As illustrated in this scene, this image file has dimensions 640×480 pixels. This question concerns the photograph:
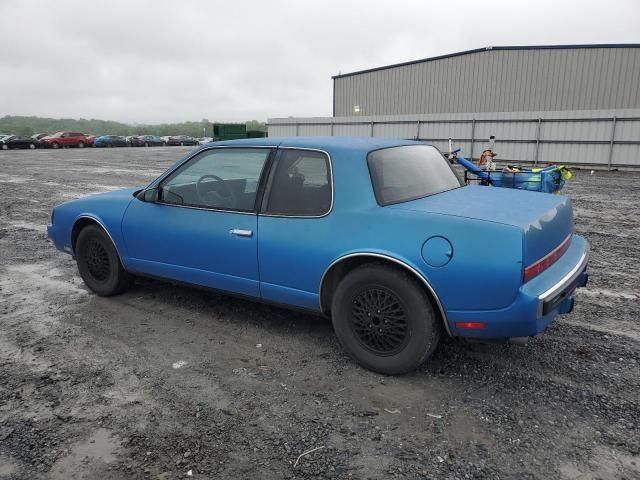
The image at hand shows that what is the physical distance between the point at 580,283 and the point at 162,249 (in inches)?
132

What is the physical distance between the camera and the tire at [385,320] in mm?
3125

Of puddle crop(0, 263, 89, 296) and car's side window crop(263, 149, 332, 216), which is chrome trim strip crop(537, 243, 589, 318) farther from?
puddle crop(0, 263, 89, 296)

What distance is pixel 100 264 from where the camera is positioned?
16.2 ft

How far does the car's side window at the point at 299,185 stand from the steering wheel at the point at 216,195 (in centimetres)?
42

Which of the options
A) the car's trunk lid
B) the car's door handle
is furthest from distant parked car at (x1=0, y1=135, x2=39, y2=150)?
the car's trunk lid

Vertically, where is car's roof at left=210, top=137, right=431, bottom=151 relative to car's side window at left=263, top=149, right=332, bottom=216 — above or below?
above

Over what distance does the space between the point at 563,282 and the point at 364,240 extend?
1269 millimetres

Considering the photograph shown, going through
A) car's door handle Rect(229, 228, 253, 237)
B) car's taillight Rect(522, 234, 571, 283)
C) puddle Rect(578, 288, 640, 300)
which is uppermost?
car's door handle Rect(229, 228, 253, 237)

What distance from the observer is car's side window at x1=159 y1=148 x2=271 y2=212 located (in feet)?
13.0

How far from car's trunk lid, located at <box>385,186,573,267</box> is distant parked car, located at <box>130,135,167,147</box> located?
2154 inches

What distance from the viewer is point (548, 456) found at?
252 cm

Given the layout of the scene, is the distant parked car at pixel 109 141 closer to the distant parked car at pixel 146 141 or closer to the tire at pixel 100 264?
the distant parked car at pixel 146 141

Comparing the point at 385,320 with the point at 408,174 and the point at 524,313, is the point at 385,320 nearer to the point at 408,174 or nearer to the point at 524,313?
the point at 524,313

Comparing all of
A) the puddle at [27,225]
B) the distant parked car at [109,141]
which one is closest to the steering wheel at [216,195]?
the puddle at [27,225]
